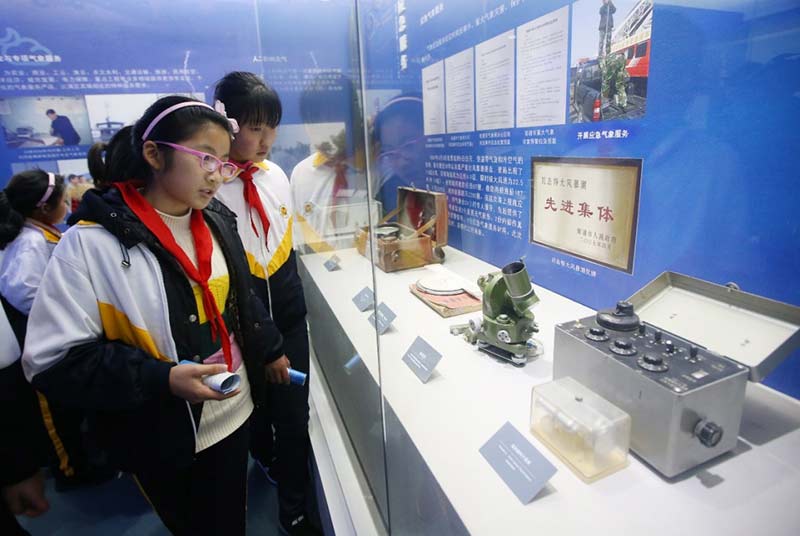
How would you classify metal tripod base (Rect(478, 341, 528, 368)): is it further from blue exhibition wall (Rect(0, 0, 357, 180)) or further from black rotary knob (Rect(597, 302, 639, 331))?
blue exhibition wall (Rect(0, 0, 357, 180))

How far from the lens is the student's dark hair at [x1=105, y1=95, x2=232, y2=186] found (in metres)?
0.84

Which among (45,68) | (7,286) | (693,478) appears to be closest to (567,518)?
(693,478)

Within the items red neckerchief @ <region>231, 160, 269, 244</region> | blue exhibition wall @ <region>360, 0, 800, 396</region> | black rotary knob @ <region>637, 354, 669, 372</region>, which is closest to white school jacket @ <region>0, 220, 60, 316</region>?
red neckerchief @ <region>231, 160, 269, 244</region>

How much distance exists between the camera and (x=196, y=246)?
2.95 feet

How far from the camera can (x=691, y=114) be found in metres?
0.96

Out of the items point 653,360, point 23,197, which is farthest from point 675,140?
point 23,197

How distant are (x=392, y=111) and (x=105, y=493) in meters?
2.17

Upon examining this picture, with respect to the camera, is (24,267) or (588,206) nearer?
(588,206)

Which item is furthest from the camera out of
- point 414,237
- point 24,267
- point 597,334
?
point 414,237

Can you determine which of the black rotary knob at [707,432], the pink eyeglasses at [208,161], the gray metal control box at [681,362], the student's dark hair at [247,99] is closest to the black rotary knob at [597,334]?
the gray metal control box at [681,362]

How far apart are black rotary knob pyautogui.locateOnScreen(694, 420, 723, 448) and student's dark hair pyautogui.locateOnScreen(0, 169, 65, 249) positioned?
6.55ft

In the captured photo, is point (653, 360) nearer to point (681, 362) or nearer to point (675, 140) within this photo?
point (681, 362)

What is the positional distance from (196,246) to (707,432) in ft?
3.11

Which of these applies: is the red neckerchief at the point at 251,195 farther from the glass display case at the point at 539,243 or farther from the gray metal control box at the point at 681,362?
the gray metal control box at the point at 681,362
